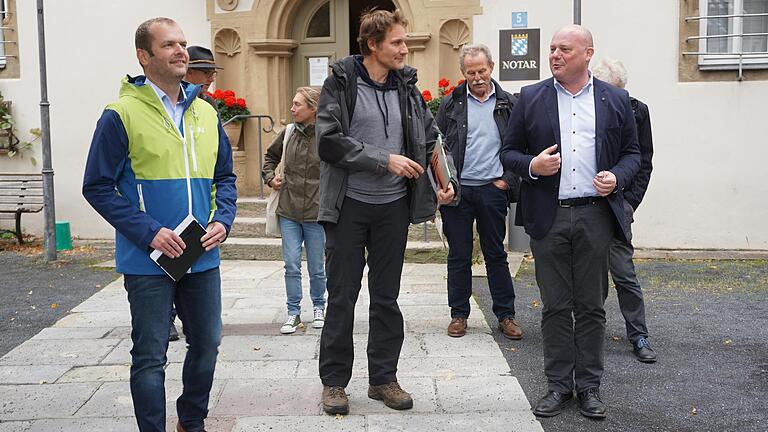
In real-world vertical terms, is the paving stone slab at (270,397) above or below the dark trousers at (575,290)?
below

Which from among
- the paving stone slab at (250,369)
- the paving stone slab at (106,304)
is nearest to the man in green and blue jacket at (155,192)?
the paving stone slab at (250,369)

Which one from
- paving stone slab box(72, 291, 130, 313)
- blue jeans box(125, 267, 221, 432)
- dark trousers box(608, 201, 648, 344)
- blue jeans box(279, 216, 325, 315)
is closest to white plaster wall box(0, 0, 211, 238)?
paving stone slab box(72, 291, 130, 313)

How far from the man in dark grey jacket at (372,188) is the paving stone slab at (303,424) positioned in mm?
76

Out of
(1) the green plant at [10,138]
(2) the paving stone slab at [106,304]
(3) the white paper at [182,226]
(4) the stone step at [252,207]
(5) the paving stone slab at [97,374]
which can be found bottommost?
(5) the paving stone slab at [97,374]

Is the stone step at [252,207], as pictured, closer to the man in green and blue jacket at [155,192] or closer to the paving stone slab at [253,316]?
the paving stone slab at [253,316]

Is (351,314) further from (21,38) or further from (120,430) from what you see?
(21,38)

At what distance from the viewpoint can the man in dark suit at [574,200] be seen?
4.49 metres

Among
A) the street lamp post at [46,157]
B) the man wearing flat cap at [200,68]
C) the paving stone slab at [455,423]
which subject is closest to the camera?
the paving stone slab at [455,423]

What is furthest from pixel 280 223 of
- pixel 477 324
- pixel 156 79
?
pixel 156 79

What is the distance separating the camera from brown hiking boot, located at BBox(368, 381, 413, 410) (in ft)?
15.0

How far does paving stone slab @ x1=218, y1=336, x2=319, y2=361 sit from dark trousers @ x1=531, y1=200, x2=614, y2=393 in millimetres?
1748

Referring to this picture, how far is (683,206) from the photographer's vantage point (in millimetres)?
9898

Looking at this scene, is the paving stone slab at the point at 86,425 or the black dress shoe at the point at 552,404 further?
the black dress shoe at the point at 552,404

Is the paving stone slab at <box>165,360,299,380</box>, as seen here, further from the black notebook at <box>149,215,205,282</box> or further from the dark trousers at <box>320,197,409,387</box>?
the black notebook at <box>149,215,205,282</box>
